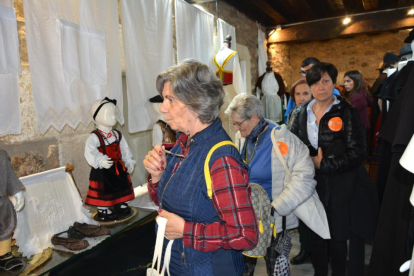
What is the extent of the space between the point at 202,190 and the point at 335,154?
4.10ft

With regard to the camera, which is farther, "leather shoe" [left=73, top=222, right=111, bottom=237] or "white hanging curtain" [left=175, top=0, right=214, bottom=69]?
"white hanging curtain" [left=175, top=0, right=214, bottom=69]

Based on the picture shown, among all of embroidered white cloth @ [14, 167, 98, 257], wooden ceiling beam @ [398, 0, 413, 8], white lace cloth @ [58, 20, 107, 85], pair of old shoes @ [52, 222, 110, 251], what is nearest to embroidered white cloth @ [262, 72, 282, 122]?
wooden ceiling beam @ [398, 0, 413, 8]

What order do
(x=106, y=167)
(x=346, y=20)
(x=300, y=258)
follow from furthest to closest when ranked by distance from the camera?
(x=346, y=20) < (x=300, y=258) < (x=106, y=167)

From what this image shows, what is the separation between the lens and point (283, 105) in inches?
231

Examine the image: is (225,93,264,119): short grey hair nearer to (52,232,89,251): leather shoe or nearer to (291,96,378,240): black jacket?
(291,96,378,240): black jacket

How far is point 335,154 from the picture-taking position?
6.41 feet

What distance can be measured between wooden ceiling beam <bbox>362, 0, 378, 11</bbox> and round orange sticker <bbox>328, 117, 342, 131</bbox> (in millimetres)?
4424

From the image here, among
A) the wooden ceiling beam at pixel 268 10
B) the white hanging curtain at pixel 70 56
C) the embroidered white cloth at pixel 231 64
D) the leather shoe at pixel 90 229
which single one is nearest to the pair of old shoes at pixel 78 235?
the leather shoe at pixel 90 229

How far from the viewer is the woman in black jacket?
1921mm

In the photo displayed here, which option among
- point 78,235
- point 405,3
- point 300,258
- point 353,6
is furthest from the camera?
point 353,6

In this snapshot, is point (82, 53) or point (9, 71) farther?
point (82, 53)

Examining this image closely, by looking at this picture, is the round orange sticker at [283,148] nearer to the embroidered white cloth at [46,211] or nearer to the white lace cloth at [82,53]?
the embroidered white cloth at [46,211]

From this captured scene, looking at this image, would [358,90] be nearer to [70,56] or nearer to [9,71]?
[70,56]

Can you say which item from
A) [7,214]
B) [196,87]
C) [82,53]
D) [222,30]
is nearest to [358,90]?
[222,30]
